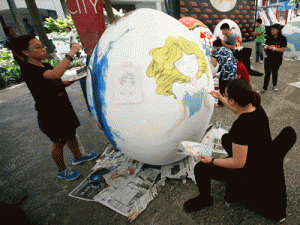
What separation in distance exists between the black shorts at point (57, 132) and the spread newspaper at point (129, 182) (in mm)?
597

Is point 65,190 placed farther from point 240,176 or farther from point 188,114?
point 240,176

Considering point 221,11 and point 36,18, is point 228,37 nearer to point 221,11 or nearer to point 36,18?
point 221,11

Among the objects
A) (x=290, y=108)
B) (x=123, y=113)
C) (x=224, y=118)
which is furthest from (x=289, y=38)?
(x=123, y=113)

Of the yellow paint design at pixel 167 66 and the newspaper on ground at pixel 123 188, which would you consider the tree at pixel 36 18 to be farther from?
the yellow paint design at pixel 167 66

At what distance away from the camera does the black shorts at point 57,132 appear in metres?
2.12

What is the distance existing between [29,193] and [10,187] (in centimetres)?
42

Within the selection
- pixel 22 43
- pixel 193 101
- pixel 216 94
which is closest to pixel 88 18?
pixel 22 43

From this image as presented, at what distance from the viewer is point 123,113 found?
1682 millimetres

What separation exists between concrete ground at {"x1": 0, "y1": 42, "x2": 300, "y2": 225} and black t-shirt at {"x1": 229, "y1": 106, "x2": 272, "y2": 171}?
0.70 meters

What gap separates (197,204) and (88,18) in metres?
2.68

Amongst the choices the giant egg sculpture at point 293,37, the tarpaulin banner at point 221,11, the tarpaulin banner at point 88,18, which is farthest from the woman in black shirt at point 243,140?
the tarpaulin banner at point 221,11

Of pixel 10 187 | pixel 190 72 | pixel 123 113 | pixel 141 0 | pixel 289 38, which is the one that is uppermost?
pixel 141 0

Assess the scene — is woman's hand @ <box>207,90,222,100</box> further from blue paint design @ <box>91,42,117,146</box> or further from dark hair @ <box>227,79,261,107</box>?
blue paint design @ <box>91,42,117,146</box>

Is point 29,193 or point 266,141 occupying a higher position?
point 266,141
